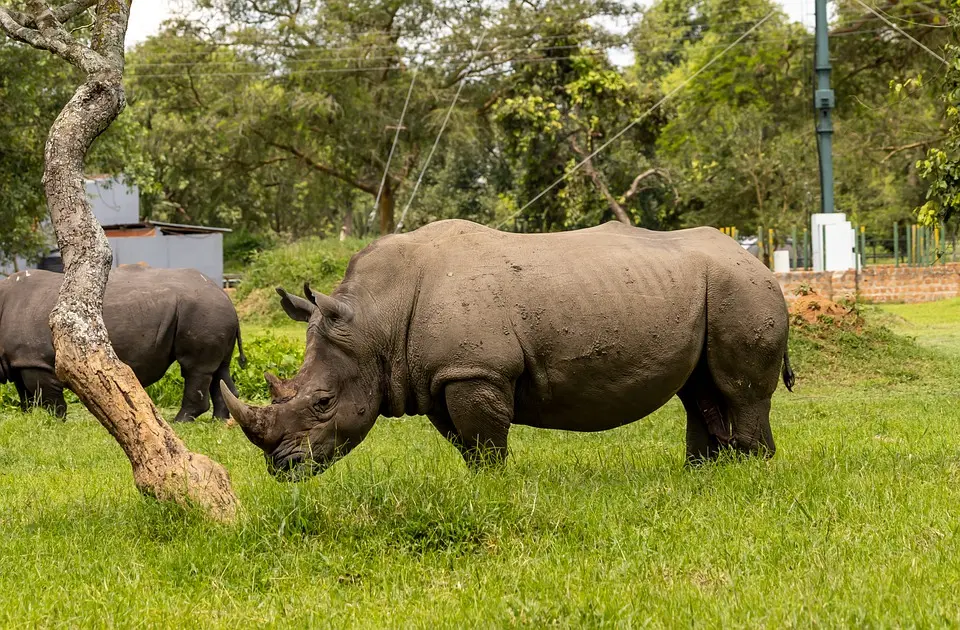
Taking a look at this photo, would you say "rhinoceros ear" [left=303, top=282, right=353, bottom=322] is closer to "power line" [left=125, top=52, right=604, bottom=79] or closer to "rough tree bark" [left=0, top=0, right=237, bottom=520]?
"rough tree bark" [left=0, top=0, right=237, bottom=520]

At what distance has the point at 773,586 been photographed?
14.3 feet

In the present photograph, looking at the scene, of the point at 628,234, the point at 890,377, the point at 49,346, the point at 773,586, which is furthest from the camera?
the point at 890,377

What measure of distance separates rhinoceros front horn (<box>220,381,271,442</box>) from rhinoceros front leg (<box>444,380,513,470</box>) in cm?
98

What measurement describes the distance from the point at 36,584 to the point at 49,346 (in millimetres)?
6886

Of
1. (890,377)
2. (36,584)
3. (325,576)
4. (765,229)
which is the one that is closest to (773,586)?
(325,576)

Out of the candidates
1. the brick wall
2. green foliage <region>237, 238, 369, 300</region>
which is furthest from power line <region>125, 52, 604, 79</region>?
the brick wall

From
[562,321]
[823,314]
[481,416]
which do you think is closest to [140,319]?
[481,416]

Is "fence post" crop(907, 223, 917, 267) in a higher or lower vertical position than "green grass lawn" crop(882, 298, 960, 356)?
higher

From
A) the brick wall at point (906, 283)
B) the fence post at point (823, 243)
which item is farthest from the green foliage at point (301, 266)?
the brick wall at point (906, 283)

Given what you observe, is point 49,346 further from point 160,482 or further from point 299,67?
point 299,67

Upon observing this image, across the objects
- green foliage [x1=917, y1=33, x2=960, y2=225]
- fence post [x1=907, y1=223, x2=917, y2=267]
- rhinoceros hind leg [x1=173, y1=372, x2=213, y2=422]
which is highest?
green foliage [x1=917, y1=33, x2=960, y2=225]

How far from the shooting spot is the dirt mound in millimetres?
14680

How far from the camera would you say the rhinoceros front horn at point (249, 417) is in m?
6.24

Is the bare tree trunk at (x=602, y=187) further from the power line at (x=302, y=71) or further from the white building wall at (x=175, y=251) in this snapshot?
the white building wall at (x=175, y=251)
